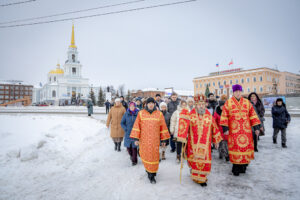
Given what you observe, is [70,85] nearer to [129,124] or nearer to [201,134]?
[129,124]

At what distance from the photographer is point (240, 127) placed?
4113 mm

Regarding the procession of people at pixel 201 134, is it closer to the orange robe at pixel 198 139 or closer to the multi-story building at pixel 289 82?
the orange robe at pixel 198 139

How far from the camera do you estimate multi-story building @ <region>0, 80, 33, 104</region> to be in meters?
100

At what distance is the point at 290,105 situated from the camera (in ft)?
78.9

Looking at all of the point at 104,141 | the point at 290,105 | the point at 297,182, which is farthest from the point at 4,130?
the point at 290,105

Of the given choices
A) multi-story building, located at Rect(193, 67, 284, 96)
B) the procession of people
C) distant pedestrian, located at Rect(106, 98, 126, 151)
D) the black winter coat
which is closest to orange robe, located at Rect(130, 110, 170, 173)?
the procession of people

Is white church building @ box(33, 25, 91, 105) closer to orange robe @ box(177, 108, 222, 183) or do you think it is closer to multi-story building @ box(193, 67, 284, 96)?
multi-story building @ box(193, 67, 284, 96)

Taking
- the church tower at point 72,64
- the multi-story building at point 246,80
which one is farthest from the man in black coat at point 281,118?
the church tower at point 72,64

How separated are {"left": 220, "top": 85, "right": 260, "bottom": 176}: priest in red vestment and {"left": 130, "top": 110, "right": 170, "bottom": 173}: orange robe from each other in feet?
4.65

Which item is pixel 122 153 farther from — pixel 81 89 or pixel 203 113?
pixel 81 89

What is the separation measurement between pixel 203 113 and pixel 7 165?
211 inches

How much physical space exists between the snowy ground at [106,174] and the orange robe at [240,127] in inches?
21.0

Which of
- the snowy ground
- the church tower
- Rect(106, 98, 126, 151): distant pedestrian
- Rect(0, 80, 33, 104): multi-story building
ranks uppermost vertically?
the church tower

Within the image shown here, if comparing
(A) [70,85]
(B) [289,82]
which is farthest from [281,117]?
(A) [70,85]
